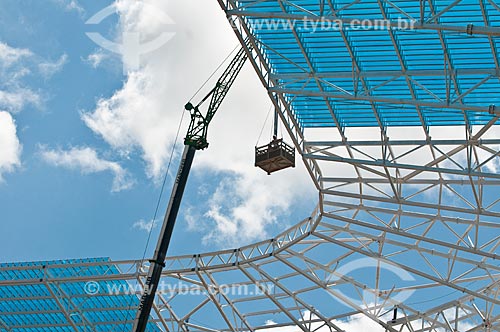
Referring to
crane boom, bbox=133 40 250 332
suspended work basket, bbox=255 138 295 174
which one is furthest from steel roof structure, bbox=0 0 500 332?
crane boom, bbox=133 40 250 332

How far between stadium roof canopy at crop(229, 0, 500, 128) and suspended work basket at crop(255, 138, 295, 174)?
69.1 inches

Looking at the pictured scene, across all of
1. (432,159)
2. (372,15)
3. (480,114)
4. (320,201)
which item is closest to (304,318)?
(320,201)

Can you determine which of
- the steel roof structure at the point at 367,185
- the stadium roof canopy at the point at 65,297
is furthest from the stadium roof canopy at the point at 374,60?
the stadium roof canopy at the point at 65,297

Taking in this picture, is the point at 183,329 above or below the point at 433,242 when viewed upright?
above

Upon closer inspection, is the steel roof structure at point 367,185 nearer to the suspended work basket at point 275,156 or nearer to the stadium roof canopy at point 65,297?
the stadium roof canopy at point 65,297

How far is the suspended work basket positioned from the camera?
3544 centimetres

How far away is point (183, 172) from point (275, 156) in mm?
4964

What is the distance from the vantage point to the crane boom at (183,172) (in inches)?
1436

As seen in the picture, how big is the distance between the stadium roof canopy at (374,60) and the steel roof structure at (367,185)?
0.07m

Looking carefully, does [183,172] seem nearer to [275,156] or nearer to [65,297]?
[275,156]

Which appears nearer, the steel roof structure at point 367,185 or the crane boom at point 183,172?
the steel roof structure at point 367,185

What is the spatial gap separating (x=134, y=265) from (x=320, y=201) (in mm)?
11800

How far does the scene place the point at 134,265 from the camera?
151ft

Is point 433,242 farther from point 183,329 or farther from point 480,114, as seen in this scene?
point 183,329
